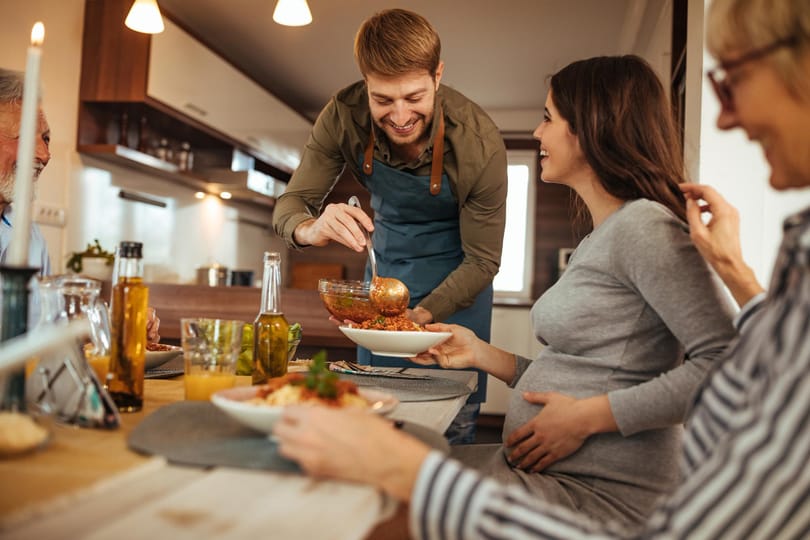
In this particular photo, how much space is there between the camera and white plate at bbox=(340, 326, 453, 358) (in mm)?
1364

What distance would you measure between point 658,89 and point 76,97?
348 centimetres

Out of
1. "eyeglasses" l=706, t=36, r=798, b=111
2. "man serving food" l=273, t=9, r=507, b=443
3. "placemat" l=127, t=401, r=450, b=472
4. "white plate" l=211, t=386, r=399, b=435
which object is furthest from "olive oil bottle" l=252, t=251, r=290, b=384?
"eyeglasses" l=706, t=36, r=798, b=111

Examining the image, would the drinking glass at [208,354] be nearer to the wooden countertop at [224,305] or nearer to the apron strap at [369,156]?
the apron strap at [369,156]

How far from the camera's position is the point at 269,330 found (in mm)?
1296

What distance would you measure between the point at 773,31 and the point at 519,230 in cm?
609

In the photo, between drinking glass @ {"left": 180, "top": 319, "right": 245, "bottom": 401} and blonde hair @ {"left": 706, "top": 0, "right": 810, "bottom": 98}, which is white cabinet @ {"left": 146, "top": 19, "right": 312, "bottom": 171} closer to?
drinking glass @ {"left": 180, "top": 319, "right": 245, "bottom": 401}

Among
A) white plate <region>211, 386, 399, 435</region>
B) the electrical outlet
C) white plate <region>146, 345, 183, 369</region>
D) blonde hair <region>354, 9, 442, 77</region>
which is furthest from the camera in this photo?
the electrical outlet

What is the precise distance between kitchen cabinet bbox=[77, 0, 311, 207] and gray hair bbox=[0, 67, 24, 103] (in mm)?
2184

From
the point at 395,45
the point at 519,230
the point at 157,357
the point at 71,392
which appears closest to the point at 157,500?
the point at 71,392

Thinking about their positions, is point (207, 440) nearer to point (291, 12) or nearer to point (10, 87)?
point (10, 87)

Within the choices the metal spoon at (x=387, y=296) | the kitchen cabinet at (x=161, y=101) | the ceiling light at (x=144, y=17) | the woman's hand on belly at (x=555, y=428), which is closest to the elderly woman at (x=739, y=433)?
the woman's hand on belly at (x=555, y=428)

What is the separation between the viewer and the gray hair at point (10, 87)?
1770 millimetres

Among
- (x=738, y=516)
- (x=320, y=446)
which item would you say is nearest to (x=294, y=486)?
(x=320, y=446)

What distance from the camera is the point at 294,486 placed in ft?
2.31
